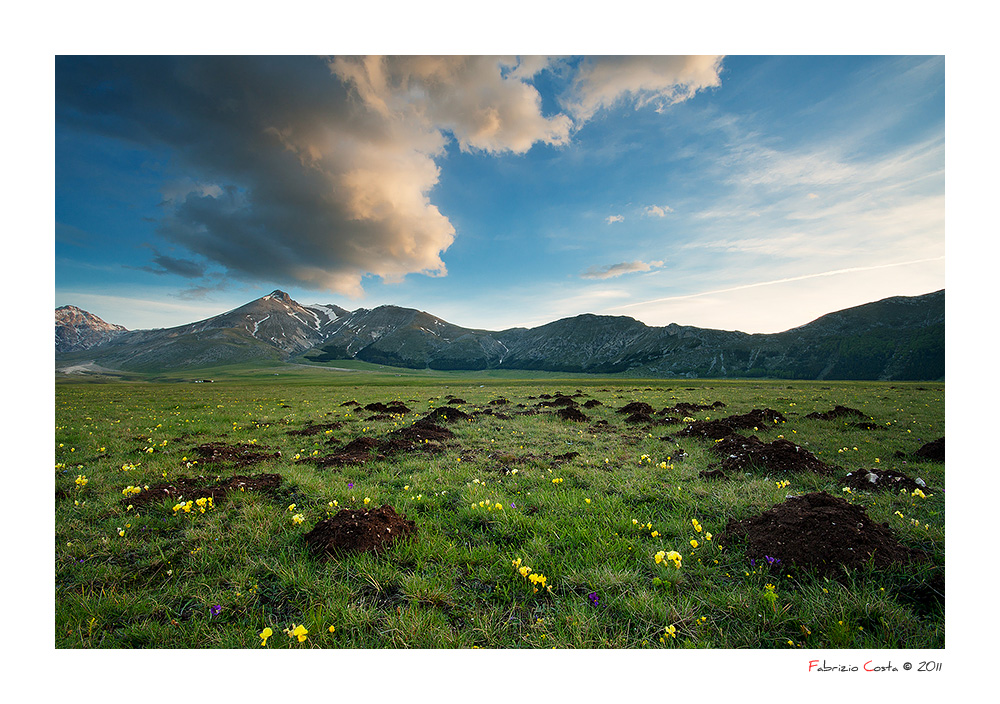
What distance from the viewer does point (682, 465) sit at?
921cm

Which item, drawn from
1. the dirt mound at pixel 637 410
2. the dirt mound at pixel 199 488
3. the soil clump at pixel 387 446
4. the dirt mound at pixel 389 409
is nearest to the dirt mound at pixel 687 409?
the dirt mound at pixel 637 410

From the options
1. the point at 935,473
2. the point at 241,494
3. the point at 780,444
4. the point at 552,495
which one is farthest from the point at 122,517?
the point at 935,473

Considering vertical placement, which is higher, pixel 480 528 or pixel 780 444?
pixel 780 444

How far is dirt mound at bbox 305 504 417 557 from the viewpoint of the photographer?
5.05 m

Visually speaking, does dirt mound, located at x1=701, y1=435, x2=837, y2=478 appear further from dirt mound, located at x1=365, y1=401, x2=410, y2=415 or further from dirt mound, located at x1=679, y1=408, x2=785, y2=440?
dirt mound, located at x1=365, y1=401, x2=410, y2=415

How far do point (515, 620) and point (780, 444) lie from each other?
921 centimetres

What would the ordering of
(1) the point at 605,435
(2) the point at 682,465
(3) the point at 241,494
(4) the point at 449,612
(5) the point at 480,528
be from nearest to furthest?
1. (4) the point at 449,612
2. (5) the point at 480,528
3. (3) the point at 241,494
4. (2) the point at 682,465
5. (1) the point at 605,435

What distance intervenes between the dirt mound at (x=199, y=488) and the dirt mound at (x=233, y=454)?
1387 millimetres

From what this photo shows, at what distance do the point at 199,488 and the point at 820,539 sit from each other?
1107 cm

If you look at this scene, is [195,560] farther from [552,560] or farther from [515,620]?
[552,560]

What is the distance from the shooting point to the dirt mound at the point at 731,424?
12211mm
